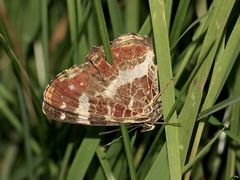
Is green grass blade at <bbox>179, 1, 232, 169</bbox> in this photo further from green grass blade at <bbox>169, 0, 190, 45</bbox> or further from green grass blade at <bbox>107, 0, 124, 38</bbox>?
green grass blade at <bbox>107, 0, 124, 38</bbox>

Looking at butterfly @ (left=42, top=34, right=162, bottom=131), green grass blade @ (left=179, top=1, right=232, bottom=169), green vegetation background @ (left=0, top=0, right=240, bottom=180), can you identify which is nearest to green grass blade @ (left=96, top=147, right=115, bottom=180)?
green vegetation background @ (left=0, top=0, right=240, bottom=180)

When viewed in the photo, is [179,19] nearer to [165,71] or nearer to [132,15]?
[165,71]

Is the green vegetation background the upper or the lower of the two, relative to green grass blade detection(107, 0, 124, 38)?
lower

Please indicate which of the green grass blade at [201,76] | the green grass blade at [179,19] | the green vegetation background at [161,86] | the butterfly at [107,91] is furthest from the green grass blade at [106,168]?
the green grass blade at [179,19]

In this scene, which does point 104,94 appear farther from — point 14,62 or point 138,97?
point 14,62

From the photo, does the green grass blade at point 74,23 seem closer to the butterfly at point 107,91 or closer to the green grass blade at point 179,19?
the butterfly at point 107,91

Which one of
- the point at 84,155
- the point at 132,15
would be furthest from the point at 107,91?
the point at 132,15

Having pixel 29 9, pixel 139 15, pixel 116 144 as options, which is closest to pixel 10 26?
pixel 29 9
